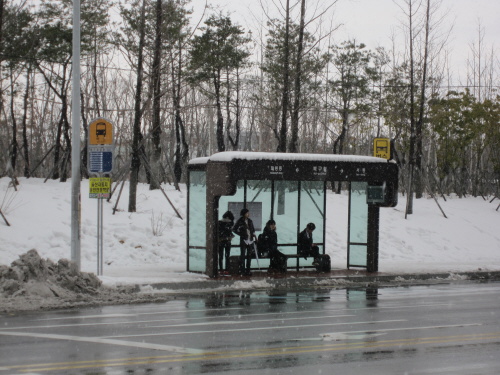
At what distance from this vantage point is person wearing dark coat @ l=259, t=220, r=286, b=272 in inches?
797

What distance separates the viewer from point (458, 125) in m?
42.2

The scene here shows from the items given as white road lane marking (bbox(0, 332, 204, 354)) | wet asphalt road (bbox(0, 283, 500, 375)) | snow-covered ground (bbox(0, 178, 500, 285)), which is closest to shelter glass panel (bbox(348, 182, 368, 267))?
snow-covered ground (bbox(0, 178, 500, 285))

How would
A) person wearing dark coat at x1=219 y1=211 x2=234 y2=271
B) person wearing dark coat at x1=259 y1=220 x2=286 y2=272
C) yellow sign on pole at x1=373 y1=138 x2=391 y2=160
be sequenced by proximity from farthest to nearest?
yellow sign on pole at x1=373 y1=138 x2=391 y2=160
person wearing dark coat at x1=259 y1=220 x2=286 y2=272
person wearing dark coat at x1=219 y1=211 x2=234 y2=271

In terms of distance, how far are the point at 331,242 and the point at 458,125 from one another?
17.9 metres

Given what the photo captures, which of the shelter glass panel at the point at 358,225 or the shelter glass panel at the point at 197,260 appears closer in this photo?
the shelter glass panel at the point at 197,260

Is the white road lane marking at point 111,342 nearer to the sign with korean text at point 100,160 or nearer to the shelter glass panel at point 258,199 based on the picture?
the sign with korean text at point 100,160

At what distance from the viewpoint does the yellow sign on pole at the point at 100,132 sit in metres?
16.9

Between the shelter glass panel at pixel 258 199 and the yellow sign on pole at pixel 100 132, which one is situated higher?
the yellow sign on pole at pixel 100 132

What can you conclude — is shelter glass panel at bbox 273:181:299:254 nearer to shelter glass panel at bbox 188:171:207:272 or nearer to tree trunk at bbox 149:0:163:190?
shelter glass panel at bbox 188:171:207:272

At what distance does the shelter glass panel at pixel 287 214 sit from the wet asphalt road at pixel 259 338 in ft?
18.9

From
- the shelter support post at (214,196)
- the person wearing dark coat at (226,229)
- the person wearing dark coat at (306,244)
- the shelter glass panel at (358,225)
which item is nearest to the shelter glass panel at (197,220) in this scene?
the person wearing dark coat at (226,229)

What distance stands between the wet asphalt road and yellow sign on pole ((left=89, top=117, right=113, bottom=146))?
3.97 metres

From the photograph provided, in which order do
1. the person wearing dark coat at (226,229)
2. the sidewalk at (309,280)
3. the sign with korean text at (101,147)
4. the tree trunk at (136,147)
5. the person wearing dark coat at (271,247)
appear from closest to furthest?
the sign with korean text at (101,147) < the sidewalk at (309,280) < the person wearing dark coat at (226,229) < the person wearing dark coat at (271,247) < the tree trunk at (136,147)

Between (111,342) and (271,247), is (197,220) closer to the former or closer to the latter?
(271,247)
